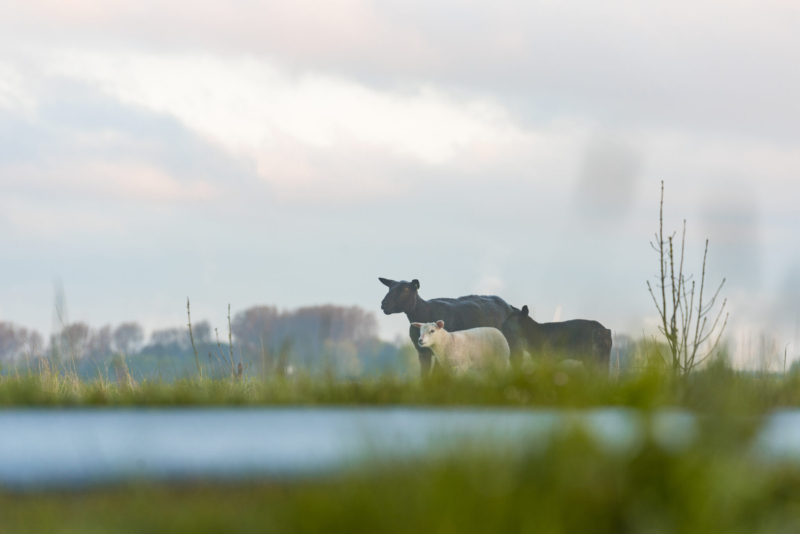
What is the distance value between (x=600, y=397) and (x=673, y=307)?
2.67m

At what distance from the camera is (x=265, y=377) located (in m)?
5.11

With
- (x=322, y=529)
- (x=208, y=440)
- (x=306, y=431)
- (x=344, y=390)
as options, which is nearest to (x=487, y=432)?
(x=322, y=529)

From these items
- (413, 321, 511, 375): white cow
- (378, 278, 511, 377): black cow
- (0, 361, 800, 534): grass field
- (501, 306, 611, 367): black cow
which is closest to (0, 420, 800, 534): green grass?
(0, 361, 800, 534): grass field

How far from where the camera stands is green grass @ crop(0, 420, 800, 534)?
196 centimetres

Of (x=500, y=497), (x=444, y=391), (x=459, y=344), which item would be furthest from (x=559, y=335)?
(x=500, y=497)

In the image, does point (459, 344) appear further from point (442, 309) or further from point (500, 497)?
point (500, 497)

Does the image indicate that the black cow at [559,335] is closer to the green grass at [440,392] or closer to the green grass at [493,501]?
the green grass at [440,392]

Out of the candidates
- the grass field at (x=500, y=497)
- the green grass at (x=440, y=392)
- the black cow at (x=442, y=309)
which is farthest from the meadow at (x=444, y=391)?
the black cow at (x=442, y=309)

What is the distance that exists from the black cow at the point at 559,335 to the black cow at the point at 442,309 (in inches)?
16.3

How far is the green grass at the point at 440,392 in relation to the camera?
4.03m

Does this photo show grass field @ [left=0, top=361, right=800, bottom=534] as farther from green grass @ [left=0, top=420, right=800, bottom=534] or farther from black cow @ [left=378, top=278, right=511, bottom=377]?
black cow @ [left=378, top=278, right=511, bottom=377]

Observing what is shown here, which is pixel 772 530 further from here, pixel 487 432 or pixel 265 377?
pixel 265 377

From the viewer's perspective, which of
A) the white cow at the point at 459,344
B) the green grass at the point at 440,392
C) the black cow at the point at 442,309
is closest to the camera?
the green grass at the point at 440,392

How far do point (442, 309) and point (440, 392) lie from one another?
575cm
